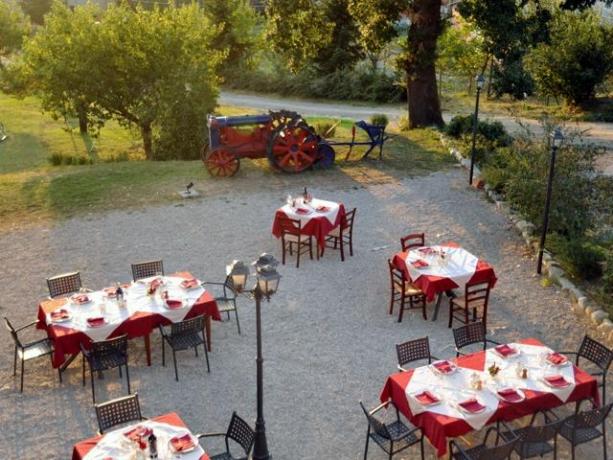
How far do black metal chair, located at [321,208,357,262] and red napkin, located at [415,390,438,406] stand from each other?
5293 millimetres

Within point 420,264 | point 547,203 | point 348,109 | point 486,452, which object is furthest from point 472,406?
point 348,109

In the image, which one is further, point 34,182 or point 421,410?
point 34,182

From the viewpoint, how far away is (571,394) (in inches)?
277

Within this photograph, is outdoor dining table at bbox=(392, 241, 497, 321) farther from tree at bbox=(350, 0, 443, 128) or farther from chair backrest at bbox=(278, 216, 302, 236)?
tree at bbox=(350, 0, 443, 128)

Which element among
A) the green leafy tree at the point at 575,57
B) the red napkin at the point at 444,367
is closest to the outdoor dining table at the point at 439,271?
the red napkin at the point at 444,367

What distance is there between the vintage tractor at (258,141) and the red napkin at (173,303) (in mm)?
8007

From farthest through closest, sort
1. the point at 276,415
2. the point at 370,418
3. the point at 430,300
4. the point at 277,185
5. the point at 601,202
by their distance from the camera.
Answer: the point at 277,185
the point at 601,202
the point at 430,300
the point at 276,415
the point at 370,418

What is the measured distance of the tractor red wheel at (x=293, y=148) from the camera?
53.9 feet

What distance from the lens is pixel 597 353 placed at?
311 inches

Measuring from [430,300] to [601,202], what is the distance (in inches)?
223

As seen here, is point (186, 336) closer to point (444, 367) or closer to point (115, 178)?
point (444, 367)

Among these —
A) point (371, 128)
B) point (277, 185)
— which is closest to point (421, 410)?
point (277, 185)

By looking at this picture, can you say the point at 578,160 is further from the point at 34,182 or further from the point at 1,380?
the point at 34,182

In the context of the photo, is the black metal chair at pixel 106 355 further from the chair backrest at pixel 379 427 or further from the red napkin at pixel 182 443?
the chair backrest at pixel 379 427
